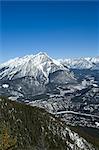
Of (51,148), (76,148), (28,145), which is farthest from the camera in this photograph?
(76,148)

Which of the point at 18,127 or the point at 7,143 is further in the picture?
the point at 18,127

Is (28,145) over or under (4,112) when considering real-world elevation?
under

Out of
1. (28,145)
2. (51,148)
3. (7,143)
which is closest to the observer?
(7,143)

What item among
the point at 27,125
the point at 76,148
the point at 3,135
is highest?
the point at 3,135

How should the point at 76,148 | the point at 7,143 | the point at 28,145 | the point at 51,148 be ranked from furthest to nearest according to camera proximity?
the point at 76,148 < the point at 51,148 < the point at 28,145 < the point at 7,143

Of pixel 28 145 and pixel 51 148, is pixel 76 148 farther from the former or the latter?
pixel 28 145

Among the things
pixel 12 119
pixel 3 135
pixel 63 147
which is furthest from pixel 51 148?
pixel 3 135

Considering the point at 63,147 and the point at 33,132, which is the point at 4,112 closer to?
the point at 33,132

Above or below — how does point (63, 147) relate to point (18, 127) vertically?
below

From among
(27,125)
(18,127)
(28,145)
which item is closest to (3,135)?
(28,145)
